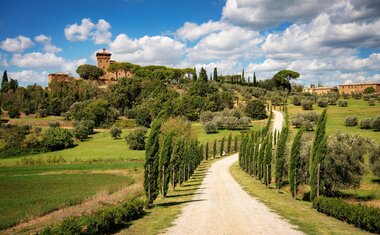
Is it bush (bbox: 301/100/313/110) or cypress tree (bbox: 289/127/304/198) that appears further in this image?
bush (bbox: 301/100/313/110)

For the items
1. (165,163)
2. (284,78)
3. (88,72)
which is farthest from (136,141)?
(284,78)

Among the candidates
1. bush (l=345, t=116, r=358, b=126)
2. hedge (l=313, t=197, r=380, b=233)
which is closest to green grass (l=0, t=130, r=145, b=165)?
hedge (l=313, t=197, r=380, b=233)

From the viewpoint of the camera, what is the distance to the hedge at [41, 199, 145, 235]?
10.8m

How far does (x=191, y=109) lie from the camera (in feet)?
351

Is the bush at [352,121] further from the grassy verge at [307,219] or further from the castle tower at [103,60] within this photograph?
the castle tower at [103,60]

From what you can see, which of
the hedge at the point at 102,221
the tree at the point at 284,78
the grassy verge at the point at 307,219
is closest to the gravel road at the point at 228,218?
the grassy verge at the point at 307,219

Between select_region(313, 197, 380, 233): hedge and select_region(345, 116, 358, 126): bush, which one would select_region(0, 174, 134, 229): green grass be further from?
select_region(345, 116, 358, 126): bush

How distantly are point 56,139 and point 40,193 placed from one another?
162 ft

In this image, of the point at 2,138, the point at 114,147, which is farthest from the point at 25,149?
the point at 114,147

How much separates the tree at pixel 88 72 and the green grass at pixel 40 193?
126 meters

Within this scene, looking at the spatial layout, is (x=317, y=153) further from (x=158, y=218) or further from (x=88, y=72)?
(x=88, y=72)

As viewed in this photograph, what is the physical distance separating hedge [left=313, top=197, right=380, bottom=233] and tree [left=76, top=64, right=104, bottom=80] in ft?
512

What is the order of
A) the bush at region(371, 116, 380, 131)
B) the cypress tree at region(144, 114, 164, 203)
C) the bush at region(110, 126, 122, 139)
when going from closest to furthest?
the cypress tree at region(144, 114, 164, 203) < the bush at region(371, 116, 380, 131) < the bush at region(110, 126, 122, 139)

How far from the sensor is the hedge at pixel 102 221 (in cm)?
1080
